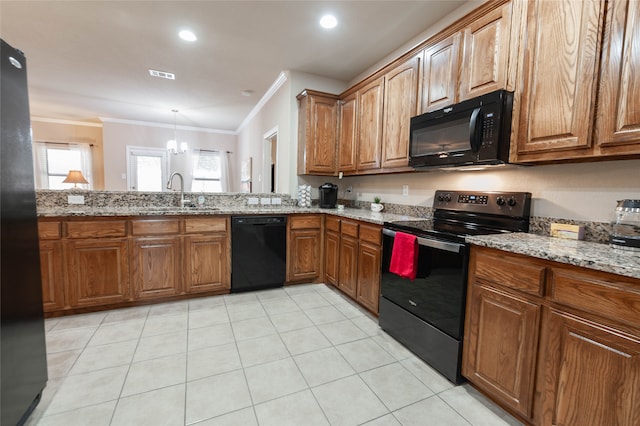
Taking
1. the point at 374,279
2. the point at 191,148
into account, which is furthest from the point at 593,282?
the point at 191,148

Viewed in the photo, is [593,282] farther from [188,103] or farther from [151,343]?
[188,103]

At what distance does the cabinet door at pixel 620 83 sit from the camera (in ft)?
4.03

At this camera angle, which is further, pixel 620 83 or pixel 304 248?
pixel 304 248

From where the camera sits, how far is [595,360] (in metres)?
1.09

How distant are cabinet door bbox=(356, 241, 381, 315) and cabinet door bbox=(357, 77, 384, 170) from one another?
0.93 m

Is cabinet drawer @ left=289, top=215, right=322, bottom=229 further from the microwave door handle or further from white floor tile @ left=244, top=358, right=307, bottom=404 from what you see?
the microwave door handle

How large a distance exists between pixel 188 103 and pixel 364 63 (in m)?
3.63

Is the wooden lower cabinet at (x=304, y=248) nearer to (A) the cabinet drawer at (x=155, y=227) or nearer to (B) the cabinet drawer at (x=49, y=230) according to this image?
(A) the cabinet drawer at (x=155, y=227)

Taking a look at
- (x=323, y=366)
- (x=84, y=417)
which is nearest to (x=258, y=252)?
(x=323, y=366)

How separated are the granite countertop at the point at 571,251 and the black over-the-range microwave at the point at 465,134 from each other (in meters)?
0.56

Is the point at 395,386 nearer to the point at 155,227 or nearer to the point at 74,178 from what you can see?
the point at 155,227

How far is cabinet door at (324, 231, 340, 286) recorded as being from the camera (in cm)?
309

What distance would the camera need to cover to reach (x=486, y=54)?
1.84m

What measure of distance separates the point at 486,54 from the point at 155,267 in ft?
10.7
